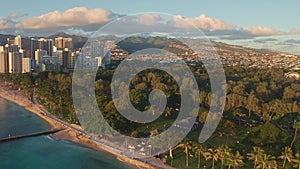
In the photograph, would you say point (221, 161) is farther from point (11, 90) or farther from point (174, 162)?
point (11, 90)

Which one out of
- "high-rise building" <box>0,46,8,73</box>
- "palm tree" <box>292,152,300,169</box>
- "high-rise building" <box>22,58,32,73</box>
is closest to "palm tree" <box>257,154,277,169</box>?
"palm tree" <box>292,152,300,169</box>

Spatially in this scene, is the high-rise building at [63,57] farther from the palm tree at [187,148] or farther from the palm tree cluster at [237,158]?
the palm tree cluster at [237,158]

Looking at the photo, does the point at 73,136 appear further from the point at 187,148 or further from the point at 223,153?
the point at 223,153

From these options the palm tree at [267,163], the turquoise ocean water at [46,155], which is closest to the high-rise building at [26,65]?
the turquoise ocean water at [46,155]

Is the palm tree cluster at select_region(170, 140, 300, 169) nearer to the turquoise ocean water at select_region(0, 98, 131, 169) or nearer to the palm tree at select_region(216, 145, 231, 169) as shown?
the palm tree at select_region(216, 145, 231, 169)

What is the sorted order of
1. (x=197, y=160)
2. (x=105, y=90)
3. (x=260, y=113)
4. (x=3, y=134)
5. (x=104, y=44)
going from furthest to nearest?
(x=104, y=44) → (x=105, y=90) → (x=260, y=113) → (x=3, y=134) → (x=197, y=160)

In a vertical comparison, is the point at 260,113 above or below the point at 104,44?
below

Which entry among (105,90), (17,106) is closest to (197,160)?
(105,90)

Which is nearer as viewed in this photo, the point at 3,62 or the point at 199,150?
the point at 199,150

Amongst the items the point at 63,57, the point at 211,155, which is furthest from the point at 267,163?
the point at 63,57
